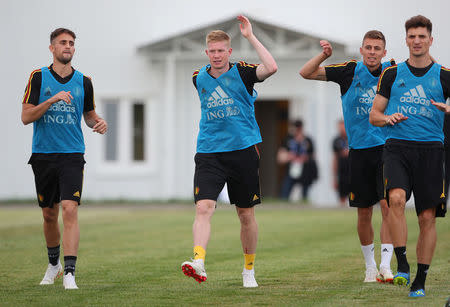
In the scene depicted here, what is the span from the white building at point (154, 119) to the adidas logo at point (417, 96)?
1774cm

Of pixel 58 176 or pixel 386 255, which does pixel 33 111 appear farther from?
pixel 386 255

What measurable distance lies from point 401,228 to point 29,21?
21062 mm

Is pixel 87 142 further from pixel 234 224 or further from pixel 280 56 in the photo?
pixel 234 224

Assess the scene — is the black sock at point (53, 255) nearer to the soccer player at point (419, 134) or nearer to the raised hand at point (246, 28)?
A: the raised hand at point (246, 28)

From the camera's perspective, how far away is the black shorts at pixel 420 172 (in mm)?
8344

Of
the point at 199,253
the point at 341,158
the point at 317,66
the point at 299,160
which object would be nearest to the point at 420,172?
the point at 317,66

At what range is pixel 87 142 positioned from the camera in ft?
89.8

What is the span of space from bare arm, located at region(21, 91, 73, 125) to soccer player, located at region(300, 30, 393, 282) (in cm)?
231

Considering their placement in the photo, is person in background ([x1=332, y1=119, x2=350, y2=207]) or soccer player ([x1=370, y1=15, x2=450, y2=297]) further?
person in background ([x1=332, y1=119, x2=350, y2=207])

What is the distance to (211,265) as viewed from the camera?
11.2 m

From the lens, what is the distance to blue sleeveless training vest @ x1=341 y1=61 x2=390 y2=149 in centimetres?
958

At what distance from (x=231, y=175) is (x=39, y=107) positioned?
1.90 meters

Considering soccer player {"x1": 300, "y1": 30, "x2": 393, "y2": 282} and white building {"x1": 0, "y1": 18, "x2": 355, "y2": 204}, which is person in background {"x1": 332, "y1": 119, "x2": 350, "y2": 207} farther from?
soccer player {"x1": 300, "y1": 30, "x2": 393, "y2": 282}

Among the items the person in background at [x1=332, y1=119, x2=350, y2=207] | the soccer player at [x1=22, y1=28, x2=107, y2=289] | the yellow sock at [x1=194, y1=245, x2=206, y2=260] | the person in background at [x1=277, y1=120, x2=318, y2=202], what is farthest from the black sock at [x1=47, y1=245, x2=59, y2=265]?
the person in background at [x1=277, y1=120, x2=318, y2=202]
